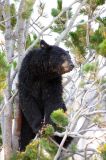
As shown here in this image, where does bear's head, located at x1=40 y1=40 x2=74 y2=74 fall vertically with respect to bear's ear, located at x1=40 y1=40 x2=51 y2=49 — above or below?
below

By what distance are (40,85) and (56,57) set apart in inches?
12.0

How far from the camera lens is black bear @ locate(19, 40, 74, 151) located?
3.23 meters

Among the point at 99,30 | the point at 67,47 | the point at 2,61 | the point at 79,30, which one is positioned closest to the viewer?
the point at 2,61

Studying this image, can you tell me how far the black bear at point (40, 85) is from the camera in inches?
127

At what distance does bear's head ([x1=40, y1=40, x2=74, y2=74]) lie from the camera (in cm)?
329

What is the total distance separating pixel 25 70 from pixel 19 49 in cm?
20

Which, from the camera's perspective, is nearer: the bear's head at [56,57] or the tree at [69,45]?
the tree at [69,45]

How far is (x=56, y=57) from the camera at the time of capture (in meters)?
3.35

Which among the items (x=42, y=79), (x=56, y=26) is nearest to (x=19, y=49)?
(x=42, y=79)

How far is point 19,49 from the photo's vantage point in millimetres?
3166

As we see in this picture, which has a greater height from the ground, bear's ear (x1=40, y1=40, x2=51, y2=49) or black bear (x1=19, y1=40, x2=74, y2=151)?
bear's ear (x1=40, y1=40, x2=51, y2=49)

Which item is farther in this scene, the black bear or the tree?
the black bear

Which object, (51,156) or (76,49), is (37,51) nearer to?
(76,49)

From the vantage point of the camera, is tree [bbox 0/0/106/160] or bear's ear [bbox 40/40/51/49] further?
bear's ear [bbox 40/40/51/49]
